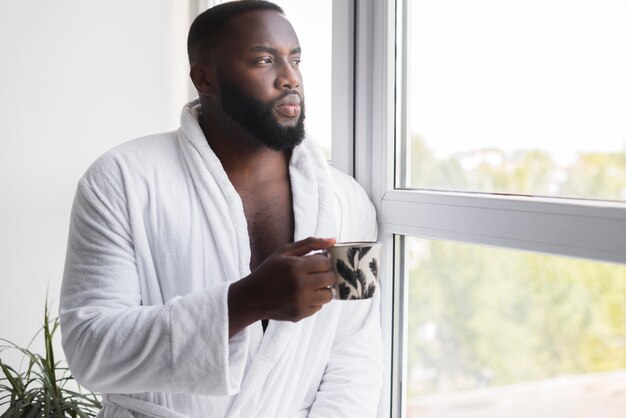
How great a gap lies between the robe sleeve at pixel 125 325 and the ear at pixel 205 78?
246 mm

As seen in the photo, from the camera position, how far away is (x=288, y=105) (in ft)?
4.19

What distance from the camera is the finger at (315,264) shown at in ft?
3.47

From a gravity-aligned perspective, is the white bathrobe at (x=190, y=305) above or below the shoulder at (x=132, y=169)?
below

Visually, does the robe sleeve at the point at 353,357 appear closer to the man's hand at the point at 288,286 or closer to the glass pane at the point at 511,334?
the glass pane at the point at 511,334

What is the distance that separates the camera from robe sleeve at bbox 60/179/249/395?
1.12m

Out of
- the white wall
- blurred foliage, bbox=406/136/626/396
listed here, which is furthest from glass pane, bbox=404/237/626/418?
the white wall

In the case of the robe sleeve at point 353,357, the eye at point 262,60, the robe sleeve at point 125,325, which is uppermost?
the eye at point 262,60

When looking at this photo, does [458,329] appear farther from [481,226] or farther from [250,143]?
[250,143]

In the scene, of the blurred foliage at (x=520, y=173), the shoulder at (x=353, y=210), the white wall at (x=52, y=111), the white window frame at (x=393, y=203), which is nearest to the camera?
the blurred foliage at (x=520, y=173)

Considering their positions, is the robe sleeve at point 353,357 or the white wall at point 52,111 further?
the white wall at point 52,111

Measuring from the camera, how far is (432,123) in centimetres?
142

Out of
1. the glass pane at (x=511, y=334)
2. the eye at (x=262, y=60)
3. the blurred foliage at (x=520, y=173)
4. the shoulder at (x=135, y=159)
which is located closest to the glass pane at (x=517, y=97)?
the blurred foliage at (x=520, y=173)

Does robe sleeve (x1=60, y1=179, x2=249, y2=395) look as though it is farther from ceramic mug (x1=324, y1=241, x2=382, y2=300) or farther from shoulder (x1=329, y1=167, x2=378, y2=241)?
shoulder (x1=329, y1=167, x2=378, y2=241)

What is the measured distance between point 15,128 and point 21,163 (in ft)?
0.34
